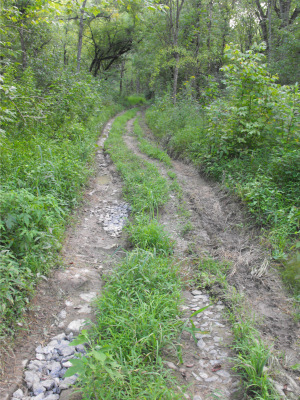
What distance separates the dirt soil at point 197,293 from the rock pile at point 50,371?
0.07 metres

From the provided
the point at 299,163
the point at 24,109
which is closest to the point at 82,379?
the point at 299,163

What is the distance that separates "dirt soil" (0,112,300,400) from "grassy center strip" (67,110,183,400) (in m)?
0.20

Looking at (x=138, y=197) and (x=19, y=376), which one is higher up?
(x=138, y=197)

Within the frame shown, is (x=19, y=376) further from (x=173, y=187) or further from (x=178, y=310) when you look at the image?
(x=173, y=187)

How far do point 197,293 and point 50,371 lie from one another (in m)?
1.79

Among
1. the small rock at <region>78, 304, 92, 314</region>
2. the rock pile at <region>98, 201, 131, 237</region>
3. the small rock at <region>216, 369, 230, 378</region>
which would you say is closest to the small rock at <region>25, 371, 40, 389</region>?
the small rock at <region>78, 304, 92, 314</region>

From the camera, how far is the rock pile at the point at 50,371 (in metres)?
2.22

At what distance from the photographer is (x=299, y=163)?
460cm

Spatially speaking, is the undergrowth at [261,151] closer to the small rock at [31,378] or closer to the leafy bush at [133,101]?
the small rock at [31,378]

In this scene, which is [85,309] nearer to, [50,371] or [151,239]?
[50,371]

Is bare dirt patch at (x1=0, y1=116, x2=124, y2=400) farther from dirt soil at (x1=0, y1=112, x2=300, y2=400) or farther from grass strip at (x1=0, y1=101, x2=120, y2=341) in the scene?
grass strip at (x1=0, y1=101, x2=120, y2=341)

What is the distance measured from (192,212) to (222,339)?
2.88 metres

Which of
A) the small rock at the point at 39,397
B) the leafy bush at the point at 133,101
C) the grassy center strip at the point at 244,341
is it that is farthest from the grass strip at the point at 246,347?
the leafy bush at the point at 133,101

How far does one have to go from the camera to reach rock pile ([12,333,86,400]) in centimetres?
222
